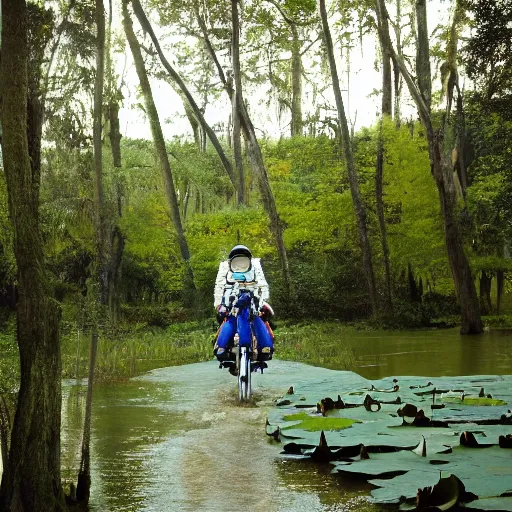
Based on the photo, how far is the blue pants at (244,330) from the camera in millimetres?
10023

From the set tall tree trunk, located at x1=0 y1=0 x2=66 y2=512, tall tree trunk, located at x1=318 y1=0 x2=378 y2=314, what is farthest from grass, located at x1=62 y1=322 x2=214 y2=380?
tall tree trunk, located at x1=318 y1=0 x2=378 y2=314

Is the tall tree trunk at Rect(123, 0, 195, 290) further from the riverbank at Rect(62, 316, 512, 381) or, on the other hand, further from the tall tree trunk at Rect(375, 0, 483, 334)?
the tall tree trunk at Rect(375, 0, 483, 334)

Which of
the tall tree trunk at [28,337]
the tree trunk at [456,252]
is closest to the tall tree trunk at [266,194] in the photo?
the tree trunk at [456,252]

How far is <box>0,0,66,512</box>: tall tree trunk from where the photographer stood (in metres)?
4.38

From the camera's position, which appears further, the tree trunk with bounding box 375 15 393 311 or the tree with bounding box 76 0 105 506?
the tree trunk with bounding box 375 15 393 311

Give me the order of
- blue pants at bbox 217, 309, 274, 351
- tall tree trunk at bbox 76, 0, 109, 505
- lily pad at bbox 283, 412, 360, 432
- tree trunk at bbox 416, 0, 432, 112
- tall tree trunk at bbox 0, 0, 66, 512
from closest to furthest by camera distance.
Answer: tall tree trunk at bbox 0, 0, 66, 512 < tall tree trunk at bbox 76, 0, 109, 505 < lily pad at bbox 283, 412, 360, 432 < blue pants at bbox 217, 309, 274, 351 < tree trunk at bbox 416, 0, 432, 112

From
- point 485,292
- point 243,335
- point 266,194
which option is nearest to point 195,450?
point 243,335

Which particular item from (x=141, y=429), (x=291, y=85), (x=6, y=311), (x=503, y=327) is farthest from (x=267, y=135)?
(x=141, y=429)

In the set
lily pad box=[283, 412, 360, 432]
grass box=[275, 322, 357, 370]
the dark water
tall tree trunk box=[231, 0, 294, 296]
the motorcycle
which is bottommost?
grass box=[275, 322, 357, 370]

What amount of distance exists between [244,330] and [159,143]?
23.0 meters

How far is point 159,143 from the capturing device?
32.2 metres

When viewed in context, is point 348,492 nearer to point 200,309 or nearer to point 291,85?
point 200,309

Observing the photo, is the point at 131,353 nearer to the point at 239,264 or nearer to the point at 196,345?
the point at 196,345

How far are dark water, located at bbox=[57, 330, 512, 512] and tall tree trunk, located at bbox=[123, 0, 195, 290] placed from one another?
17543 mm
